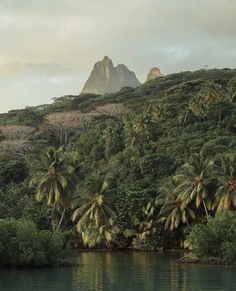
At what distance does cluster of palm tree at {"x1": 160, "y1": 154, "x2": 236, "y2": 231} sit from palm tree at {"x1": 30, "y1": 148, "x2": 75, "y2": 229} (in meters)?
12.3

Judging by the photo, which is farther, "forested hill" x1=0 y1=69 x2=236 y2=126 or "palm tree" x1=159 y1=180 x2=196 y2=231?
"forested hill" x1=0 y1=69 x2=236 y2=126

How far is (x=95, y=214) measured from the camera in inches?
2771

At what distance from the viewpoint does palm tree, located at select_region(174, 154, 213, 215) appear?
65438mm

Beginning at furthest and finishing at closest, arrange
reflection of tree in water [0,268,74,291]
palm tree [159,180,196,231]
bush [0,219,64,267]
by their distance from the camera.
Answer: palm tree [159,180,196,231]
bush [0,219,64,267]
reflection of tree in water [0,268,74,291]

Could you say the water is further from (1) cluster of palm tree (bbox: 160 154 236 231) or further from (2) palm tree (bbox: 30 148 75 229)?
(2) palm tree (bbox: 30 148 75 229)

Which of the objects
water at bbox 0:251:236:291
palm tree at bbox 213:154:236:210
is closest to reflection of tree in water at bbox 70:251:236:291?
water at bbox 0:251:236:291

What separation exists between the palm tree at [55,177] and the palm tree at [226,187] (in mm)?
18713

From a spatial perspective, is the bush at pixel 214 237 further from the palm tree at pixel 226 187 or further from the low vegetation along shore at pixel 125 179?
the palm tree at pixel 226 187

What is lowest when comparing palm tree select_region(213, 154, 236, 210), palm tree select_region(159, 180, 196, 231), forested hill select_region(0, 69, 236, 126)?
palm tree select_region(159, 180, 196, 231)

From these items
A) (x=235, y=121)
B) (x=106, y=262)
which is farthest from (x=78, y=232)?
(x=235, y=121)

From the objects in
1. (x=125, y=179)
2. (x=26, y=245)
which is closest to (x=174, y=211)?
(x=125, y=179)

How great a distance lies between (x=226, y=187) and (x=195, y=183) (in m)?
3.99

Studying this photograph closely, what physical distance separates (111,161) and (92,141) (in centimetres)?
1129

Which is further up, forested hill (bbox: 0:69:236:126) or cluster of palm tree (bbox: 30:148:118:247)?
forested hill (bbox: 0:69:236:126)
